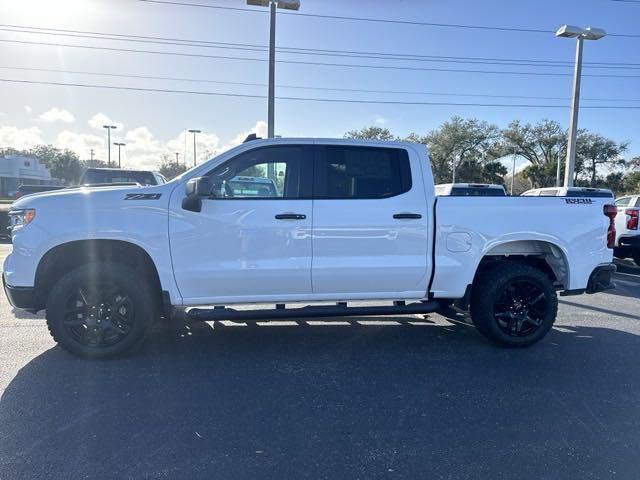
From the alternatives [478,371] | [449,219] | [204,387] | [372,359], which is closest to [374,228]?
[449,219]

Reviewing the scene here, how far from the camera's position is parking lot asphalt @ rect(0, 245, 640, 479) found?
288cm

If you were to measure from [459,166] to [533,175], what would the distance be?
899 cm

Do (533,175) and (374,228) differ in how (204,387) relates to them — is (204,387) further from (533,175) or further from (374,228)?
(533,175)

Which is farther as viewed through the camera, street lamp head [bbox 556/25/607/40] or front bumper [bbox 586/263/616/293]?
street lamp head [bbox 556/25/607/40]

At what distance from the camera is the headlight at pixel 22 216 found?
4.26 m

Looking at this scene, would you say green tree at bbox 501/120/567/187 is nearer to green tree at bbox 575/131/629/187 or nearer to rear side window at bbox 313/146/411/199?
green tree at bbox 575/131/629/187

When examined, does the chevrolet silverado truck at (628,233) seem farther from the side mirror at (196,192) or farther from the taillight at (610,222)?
the side mirror at (196,192)

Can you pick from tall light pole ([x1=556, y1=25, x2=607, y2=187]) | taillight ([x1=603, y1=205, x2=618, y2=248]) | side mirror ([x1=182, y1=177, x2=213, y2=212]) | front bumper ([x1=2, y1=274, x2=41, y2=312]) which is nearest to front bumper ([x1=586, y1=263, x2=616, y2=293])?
taillight ([x1=603, y1=205, x2=618, y2=248])

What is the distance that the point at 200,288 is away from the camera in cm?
448

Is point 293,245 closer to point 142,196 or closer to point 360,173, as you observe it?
point 360,173

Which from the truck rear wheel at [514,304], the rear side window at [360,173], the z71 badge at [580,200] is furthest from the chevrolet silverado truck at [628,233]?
the rear side window at [360,173]

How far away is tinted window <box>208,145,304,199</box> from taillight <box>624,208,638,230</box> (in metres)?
9.04

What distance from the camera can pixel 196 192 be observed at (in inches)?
166

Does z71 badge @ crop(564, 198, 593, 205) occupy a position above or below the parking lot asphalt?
above
